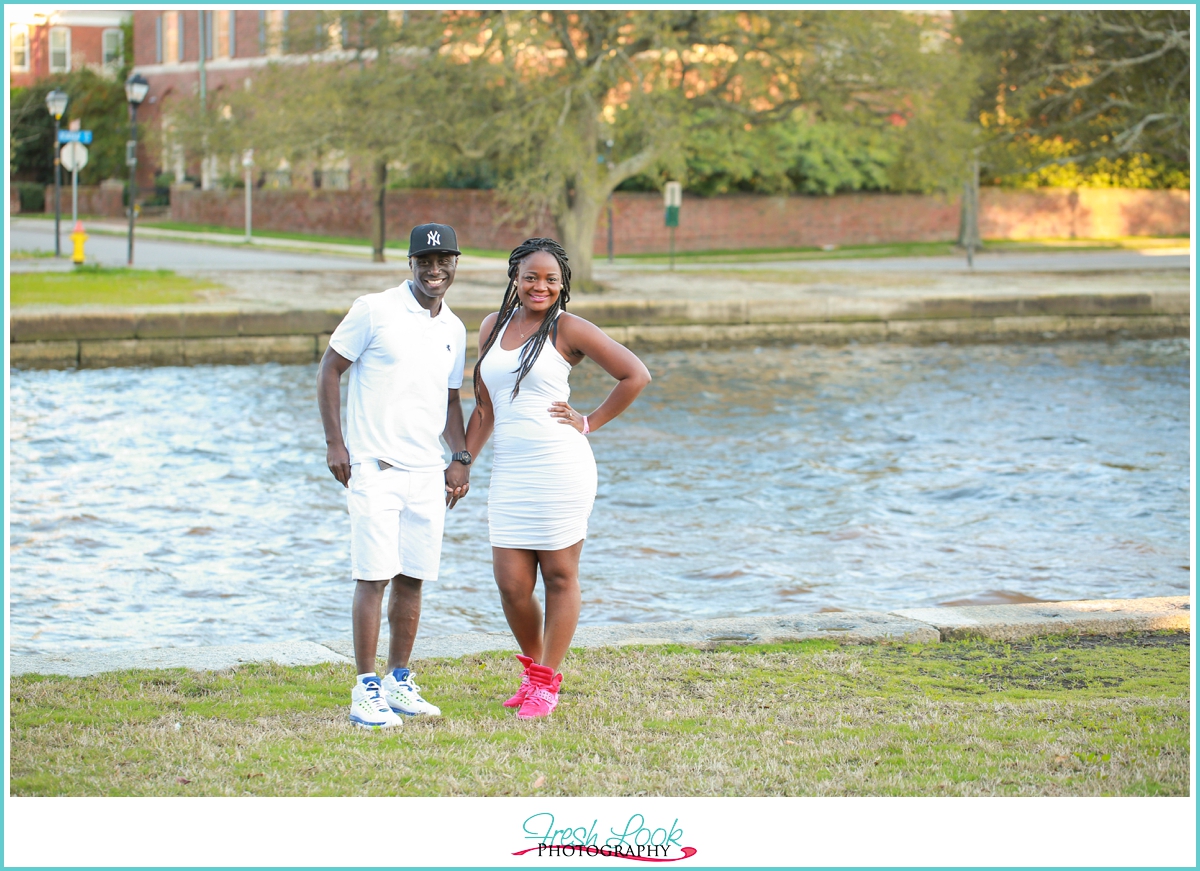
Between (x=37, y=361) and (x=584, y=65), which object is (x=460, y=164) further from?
(x=37, y=361)

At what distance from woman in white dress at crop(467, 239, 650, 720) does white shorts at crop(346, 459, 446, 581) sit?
233mm

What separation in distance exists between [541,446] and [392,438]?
1.75 feet

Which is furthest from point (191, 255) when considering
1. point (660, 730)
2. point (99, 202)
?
point (660, 730)

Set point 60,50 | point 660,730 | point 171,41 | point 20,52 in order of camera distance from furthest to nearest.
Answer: point 20,52
point 60,50
point 171,41
point 660,730

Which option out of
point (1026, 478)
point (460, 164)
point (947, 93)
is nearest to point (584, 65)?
point (460, 164)

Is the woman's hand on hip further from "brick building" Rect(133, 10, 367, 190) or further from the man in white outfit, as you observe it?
"brick building" Rect(133, 10, 367, 190)

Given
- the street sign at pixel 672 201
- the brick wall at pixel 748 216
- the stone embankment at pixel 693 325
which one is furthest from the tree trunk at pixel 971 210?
the stone embankment at pixel 693 325

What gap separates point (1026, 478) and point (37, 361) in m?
12.2

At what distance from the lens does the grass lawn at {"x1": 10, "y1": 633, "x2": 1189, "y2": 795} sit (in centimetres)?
413

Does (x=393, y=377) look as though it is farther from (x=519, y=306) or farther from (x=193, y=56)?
(x=193, y=56)

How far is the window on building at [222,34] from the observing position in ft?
174

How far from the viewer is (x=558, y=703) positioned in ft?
16.5

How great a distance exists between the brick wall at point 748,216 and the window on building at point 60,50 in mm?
13222

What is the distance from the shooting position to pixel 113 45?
58.6 meters
